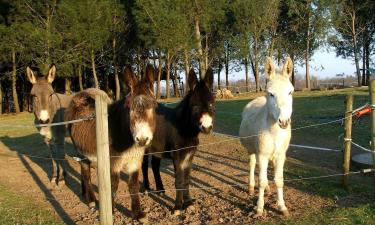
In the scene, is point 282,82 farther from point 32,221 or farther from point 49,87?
point 49,87

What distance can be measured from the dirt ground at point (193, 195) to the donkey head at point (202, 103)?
1499 mm

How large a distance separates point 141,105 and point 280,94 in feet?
6.23

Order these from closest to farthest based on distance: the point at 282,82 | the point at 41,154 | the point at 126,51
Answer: the point at 282,82
the point at 41,154
the point at 126,51

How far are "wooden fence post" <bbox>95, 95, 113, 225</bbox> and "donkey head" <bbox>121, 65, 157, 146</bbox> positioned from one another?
48 cm

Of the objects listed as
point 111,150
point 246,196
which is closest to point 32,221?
point 111,150

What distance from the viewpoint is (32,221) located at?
6469mm

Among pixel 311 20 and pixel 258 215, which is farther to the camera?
pixel 311 20

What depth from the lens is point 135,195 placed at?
6176 millimetres

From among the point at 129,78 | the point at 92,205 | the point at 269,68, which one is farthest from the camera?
the point at 92,205

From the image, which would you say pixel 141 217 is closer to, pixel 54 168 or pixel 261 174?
pixel 261 174

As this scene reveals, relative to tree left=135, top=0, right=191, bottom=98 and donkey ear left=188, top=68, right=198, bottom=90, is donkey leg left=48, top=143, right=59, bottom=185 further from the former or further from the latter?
tree left=135, top=0, right=191, bottom=98

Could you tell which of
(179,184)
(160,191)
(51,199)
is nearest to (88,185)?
(51,199)

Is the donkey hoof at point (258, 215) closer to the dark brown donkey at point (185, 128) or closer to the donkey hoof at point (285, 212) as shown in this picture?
the donkey hoof at point (285, 212)

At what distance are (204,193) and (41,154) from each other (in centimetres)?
690
